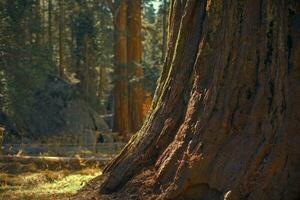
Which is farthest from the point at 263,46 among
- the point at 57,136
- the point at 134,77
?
the point at 57,136

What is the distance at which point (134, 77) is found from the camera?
20.5 metres

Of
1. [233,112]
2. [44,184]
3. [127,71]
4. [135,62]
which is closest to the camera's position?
[233,112]

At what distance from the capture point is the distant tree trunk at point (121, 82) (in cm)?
2116

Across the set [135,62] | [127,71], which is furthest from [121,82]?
[135,62]

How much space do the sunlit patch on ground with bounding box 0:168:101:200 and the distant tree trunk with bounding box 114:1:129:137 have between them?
9966mm

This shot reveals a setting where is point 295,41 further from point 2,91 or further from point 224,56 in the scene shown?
point 2,91

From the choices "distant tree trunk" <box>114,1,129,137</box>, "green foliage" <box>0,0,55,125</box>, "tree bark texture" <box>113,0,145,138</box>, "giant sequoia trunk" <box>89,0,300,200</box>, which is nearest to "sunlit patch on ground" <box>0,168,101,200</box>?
"giant sequoia trunk" <box>89,0,300,200</box>

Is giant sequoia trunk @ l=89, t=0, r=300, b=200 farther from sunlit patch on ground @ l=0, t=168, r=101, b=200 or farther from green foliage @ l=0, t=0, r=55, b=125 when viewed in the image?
green foliage @ l=0, t=0, r=55, b=125

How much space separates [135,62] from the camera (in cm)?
2098

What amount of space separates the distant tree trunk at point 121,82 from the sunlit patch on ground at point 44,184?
9.97m

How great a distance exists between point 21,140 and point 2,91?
3.99m

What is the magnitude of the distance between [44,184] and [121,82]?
11.9 metres

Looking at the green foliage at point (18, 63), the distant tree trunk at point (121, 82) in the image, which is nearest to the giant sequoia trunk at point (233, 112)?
the green foliage at point (18, 63)

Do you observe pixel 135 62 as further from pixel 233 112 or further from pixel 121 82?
pixel 233 112
